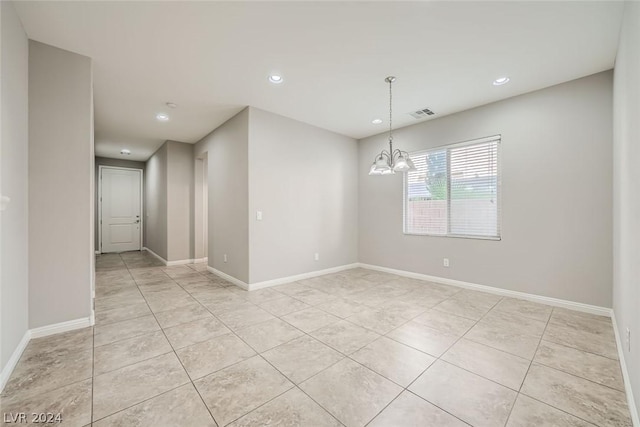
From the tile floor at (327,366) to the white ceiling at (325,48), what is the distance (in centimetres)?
287

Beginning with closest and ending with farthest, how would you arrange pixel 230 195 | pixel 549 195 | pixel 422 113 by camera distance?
pixel 549 195 < pixel 422 113 < pixel 230 195

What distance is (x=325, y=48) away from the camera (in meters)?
2.62

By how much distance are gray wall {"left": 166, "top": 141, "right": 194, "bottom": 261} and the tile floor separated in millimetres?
2736

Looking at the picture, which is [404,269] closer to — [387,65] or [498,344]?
[498,344]

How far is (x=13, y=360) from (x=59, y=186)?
156 centimetres

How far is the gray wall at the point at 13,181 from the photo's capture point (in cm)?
190

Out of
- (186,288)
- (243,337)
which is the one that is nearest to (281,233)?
(186,288)

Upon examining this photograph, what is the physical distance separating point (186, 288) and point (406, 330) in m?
3.42

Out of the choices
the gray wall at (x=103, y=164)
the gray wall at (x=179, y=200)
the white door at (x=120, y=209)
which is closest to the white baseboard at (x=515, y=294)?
the gray wall at (x=179, y=200)

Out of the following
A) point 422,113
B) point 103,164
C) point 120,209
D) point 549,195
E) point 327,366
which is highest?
point 422,113

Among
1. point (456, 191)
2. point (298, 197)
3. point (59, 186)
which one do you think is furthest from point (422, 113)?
point (59, 186)

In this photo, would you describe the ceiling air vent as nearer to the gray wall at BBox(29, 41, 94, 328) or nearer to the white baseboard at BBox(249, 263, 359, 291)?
the white baseboard at BBox(249, 263, 359, 291)

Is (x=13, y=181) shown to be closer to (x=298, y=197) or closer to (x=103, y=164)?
(x=298, y=197)

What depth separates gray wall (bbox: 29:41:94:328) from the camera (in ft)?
8.23
